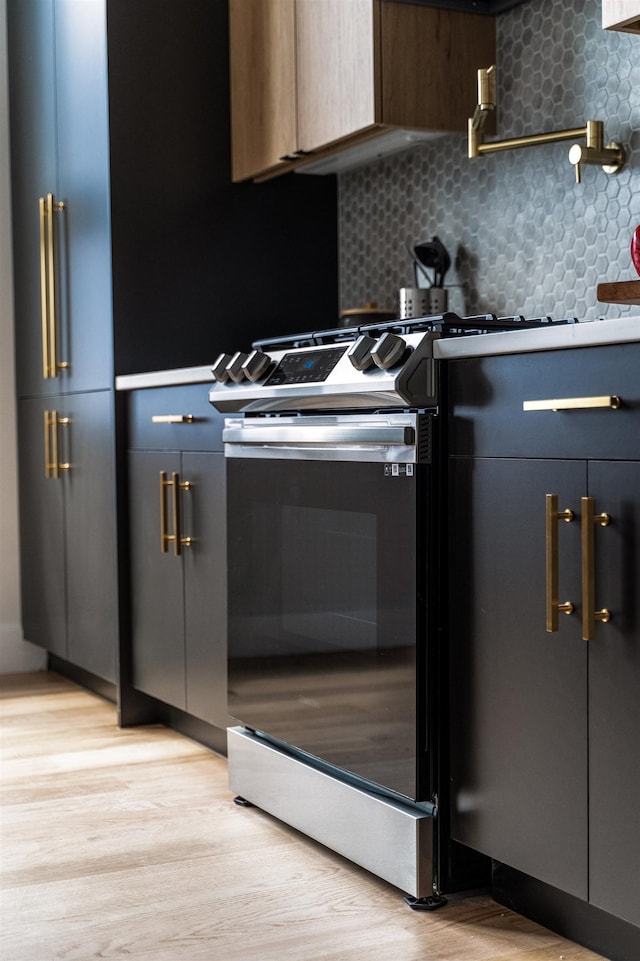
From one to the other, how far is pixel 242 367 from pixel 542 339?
0.91 meters

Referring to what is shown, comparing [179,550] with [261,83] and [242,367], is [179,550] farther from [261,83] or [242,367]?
[261,83]

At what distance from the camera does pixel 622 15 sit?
188 centimetres

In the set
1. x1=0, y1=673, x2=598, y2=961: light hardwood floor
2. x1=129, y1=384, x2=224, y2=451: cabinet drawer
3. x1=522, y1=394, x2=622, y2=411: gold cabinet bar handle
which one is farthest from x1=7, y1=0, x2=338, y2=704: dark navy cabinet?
x1=522, y1=394, x2=622, y2=411: gold cabinet bar handle

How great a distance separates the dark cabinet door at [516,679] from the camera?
65.6 inches

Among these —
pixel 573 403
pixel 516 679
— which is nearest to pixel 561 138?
pixel 573 403

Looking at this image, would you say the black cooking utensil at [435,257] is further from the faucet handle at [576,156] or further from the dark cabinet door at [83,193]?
the dark cabinet door at [83,193]

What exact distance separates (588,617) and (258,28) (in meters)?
2.13

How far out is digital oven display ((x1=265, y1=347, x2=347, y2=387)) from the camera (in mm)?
2184

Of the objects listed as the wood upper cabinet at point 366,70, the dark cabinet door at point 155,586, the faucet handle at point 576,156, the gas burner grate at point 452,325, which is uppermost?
the wood upper cabinet at point 366,70

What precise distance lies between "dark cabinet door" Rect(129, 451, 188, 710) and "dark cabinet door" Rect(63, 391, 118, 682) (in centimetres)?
8

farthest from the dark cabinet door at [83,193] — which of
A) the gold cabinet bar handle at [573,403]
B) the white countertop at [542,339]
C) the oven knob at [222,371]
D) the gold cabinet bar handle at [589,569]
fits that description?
the gold cabinet bar handle at [589,569]

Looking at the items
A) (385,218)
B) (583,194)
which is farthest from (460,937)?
(385,218)

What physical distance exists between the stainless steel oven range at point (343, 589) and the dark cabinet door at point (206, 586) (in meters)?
0.14

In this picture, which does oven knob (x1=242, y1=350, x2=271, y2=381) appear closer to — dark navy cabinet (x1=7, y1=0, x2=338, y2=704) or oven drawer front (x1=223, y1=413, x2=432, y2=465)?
oven drawer front (x1=223, y1=413, x2=432, y2=465)
